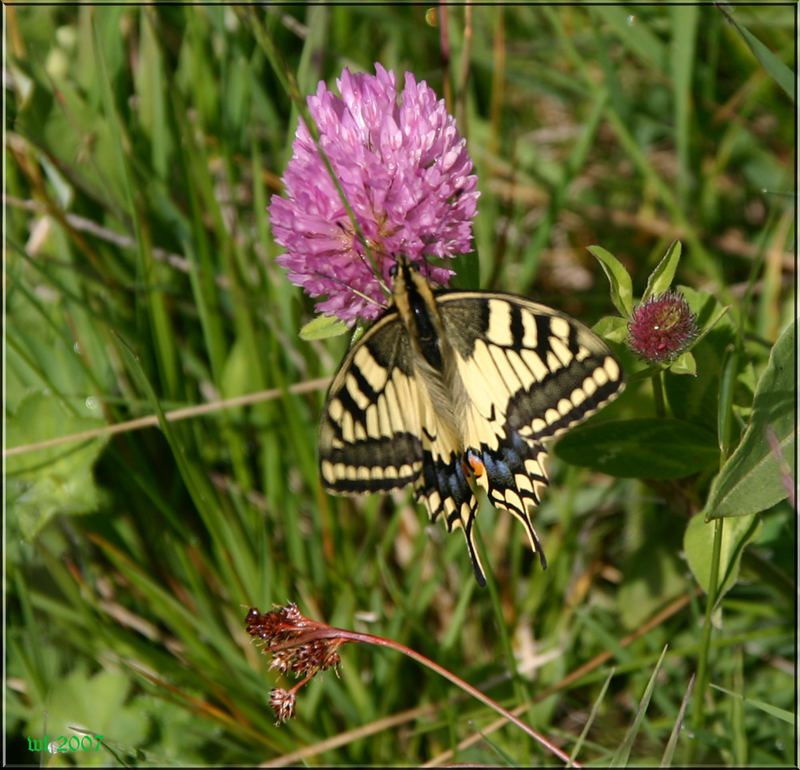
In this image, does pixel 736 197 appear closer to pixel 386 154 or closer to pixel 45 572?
pixel 386 154

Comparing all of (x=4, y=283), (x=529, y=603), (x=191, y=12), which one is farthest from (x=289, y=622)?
(x=191, y=12)

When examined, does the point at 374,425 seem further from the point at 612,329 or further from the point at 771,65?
the point at 771,65

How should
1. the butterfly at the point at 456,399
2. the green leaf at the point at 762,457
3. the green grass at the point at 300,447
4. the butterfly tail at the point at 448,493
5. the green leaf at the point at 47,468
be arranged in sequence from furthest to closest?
the green leaf at the point at 47,468 < the green grass at the point at 300,447 < the butterfly tail at the point at 448,493 < the butterfly at the point at 456,399 < the green leaf at the point at 762,457

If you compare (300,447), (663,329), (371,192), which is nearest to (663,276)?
(663,329)

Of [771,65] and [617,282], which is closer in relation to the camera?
[617,282]

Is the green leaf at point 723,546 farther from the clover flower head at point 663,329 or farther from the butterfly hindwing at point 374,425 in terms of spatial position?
the butterfly hindwing at point 374,425

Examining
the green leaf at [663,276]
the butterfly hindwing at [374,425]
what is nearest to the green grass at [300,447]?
the green leaf at [663,276]

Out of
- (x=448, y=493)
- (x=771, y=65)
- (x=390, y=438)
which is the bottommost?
(x=448, y=493)
